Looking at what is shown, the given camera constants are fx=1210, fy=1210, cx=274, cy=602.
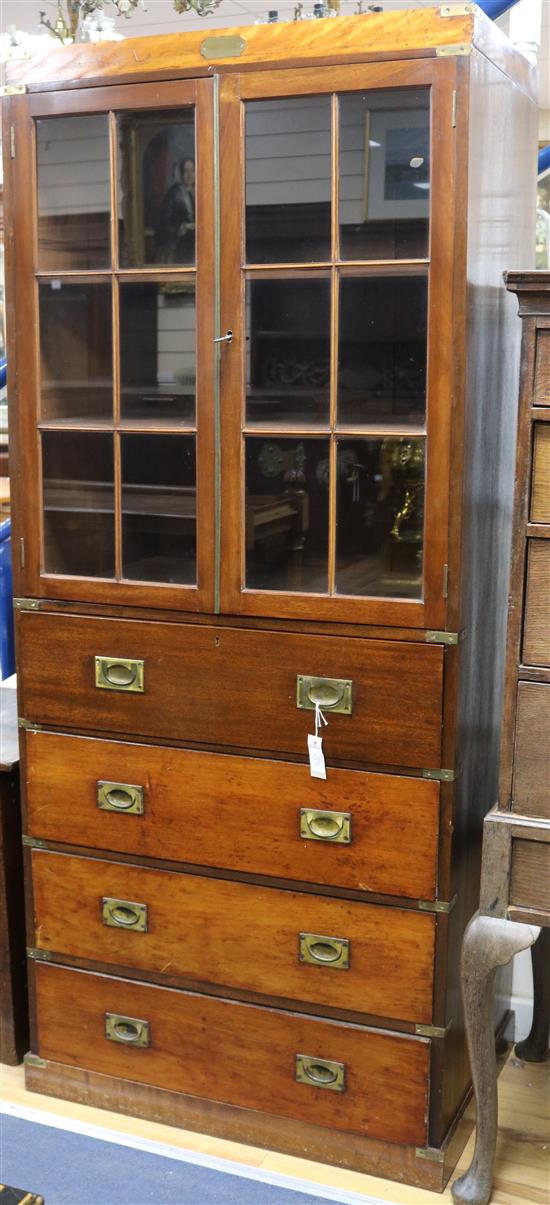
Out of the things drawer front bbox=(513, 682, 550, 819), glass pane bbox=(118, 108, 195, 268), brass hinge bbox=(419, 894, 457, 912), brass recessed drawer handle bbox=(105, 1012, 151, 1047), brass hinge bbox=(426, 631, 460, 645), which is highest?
glass pane bbox=(118, 108, 195, 268)

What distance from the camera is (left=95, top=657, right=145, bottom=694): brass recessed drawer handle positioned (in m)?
1.99

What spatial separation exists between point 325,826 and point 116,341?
833 mm

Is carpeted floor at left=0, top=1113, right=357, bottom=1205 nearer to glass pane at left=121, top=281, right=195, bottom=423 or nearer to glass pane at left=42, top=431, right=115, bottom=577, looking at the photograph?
glass pane at left=42, top=431, right=115, bottom=577

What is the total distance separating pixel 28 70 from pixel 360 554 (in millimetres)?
932

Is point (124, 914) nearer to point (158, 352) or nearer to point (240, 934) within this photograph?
point (240, 934)

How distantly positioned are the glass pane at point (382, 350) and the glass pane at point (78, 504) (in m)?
0.42

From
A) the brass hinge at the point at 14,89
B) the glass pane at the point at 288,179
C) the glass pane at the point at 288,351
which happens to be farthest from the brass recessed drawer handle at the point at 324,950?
the brass hinge at the point at 14,89

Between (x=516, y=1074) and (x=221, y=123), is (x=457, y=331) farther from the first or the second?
(x=516, y=1074)

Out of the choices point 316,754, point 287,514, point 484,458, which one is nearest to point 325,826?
point 316,754

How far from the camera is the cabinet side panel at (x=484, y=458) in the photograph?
5.76 ft

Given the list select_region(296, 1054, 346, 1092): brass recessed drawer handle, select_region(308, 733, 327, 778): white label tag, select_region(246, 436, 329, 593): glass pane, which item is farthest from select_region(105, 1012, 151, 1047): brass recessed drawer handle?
select_region(246, 436, 329, 593): glass pane

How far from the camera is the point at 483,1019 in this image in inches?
70.5

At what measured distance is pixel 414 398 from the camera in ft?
5.74

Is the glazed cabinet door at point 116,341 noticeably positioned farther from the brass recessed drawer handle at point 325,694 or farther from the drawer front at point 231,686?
the brass recessed drawer handle at point 325,694
